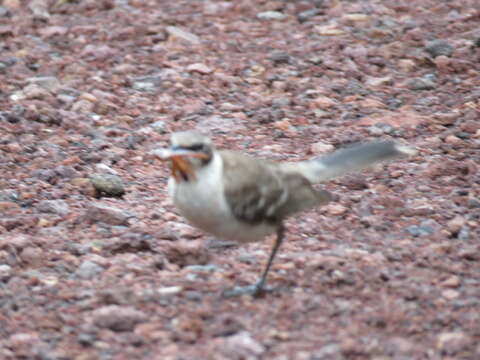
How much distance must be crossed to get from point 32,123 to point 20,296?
119 inches

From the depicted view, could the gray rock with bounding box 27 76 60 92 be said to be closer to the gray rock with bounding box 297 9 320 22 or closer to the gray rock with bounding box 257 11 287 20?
the gray rock with bounding box 257 11 287 20

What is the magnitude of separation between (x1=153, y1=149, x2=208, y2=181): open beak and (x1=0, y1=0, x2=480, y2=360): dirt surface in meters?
0.73

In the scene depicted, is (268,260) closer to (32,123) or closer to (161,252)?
(161,252)

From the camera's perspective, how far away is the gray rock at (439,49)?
10180 mm

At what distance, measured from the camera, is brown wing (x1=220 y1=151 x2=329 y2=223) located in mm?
6113

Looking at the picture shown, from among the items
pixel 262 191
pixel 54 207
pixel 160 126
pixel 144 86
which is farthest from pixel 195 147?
pixel 144 86

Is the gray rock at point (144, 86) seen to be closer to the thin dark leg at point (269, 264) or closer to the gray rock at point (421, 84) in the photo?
the gray rock at point (421, 84)

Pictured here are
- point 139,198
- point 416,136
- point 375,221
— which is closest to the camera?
point 375,221

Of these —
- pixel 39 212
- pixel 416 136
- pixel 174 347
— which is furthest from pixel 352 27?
pixel 174 347

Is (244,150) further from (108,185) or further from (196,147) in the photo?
(196,147)

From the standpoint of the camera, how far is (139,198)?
795cm

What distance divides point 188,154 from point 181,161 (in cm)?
8

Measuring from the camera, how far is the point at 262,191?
6273 millimetres

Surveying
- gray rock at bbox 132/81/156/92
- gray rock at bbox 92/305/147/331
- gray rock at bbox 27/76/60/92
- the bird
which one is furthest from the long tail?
gray rock at bbox 27/76/60/92
